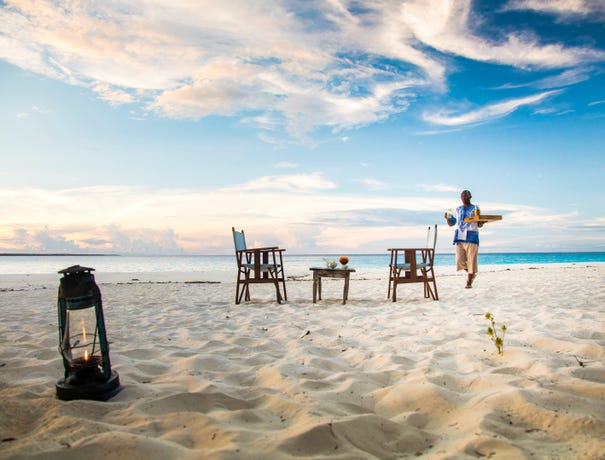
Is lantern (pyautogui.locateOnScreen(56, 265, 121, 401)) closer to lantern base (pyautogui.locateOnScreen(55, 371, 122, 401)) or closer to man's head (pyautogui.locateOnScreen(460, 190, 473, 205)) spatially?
lantern base (pyautogui.locateOnScreen(55, 371, 122, 401))

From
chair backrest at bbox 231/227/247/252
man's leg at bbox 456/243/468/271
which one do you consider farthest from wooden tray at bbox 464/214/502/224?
chair backrest at bbox 231/227/247/252

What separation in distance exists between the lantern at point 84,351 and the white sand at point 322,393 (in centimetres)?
9

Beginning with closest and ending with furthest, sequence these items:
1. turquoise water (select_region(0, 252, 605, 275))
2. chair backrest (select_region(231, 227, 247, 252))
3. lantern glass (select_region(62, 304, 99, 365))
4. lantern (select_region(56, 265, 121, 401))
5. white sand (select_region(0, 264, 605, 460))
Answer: white sand (select_region(0, 264, 605, 460)), lantern (select_region(56, 265, 121, 401)), lantern glass (select_region(62, 304, 99, 365)), chair backrest (select_region(231, 227, 247, 252)), turquoise water (select_region(0, 252, 605, 275))

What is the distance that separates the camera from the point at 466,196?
798cm

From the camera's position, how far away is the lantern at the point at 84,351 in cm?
209

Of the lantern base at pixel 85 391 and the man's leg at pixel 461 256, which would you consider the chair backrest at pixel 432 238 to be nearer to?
the man's leg at pixel 461 256

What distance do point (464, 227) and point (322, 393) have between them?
6691 millimetres

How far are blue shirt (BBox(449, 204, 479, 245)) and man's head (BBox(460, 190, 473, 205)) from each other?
105 mm

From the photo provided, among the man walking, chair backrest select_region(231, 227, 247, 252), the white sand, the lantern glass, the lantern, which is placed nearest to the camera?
the white sand

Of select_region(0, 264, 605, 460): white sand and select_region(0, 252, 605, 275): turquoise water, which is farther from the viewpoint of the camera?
select_region(0, 252, 605, 275): turquoise water

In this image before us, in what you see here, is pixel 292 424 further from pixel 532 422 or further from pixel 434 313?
pixel 434 313

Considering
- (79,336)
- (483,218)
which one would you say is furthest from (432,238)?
(79,336)

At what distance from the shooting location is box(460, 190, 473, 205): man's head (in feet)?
26.1

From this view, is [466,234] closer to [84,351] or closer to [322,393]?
[322,393]
